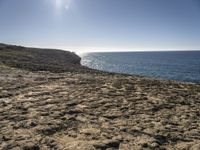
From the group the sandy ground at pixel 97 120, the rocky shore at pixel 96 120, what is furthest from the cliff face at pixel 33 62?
the rocky shore at pixel 96 120

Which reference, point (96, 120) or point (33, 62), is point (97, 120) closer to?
point (96, 120)

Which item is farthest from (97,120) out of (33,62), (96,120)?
(33,62)

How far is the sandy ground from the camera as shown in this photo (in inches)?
237

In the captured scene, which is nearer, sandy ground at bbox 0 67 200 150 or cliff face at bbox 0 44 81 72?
sandy ground at bbox 0 67 200 150

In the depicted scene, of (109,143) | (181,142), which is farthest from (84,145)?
(181,142)

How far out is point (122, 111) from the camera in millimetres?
8500

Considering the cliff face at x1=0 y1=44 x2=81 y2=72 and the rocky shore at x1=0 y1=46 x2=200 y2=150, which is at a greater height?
the rocky shore at x1=0 y1=46 x2=200 y2=150

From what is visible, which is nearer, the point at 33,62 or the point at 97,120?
the point at 97,120

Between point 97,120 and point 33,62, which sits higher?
point 97,120

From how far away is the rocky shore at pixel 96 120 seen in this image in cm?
600

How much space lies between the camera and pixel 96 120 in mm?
7555

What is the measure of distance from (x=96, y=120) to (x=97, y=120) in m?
0.03

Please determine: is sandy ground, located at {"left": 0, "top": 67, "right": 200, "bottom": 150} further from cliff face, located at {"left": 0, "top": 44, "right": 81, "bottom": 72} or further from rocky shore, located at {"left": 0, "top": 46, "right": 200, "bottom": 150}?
cliff face, located at {"left": 0, "top": 44, "right": 81, "bottom": 72}

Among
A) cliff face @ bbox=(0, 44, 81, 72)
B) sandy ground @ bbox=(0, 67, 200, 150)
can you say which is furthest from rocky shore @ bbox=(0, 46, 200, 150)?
cliff face @ bbox=(0, 44, 81, 72)
